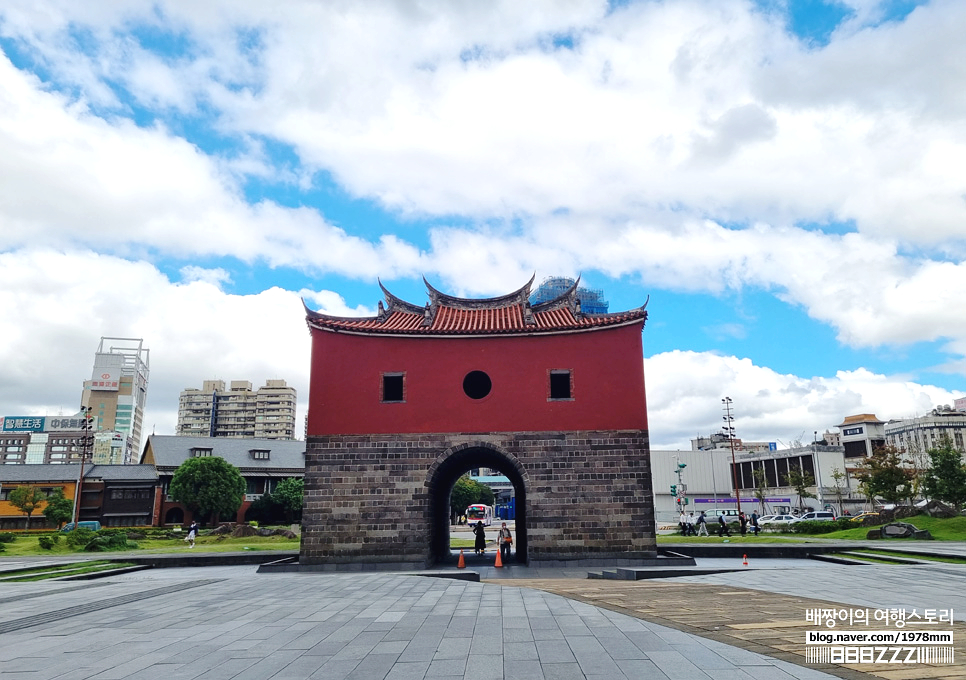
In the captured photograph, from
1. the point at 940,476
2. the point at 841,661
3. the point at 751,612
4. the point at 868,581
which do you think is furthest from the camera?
the point at 940,476

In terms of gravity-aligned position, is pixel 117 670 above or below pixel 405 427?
below

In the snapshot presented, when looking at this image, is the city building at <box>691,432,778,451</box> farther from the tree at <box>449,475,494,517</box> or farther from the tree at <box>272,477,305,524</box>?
the tree at <box>272,477,305,524</box>

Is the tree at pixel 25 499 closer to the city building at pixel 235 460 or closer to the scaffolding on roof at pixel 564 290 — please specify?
the city building at pixel 235 460

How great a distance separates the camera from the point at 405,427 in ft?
69.7

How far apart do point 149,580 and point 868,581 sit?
18.8m

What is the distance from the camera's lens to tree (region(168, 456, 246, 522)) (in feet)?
157

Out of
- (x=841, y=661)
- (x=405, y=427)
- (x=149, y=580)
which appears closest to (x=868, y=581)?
(x=841, y=661)

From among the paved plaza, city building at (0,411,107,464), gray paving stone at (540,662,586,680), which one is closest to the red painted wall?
the paved plaza

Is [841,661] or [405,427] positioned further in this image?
[405,427]

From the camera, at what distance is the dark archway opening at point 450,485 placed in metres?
21.4

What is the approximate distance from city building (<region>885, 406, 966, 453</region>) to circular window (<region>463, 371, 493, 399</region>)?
104923mm

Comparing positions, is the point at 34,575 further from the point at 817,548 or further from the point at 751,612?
the point at 817,548

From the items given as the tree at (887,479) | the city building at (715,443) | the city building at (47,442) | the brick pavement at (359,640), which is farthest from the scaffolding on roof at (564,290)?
the city building at (47,442)

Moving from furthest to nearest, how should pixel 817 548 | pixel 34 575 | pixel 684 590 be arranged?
pixel 817 548, pixel 34 575, pixel 684 590
